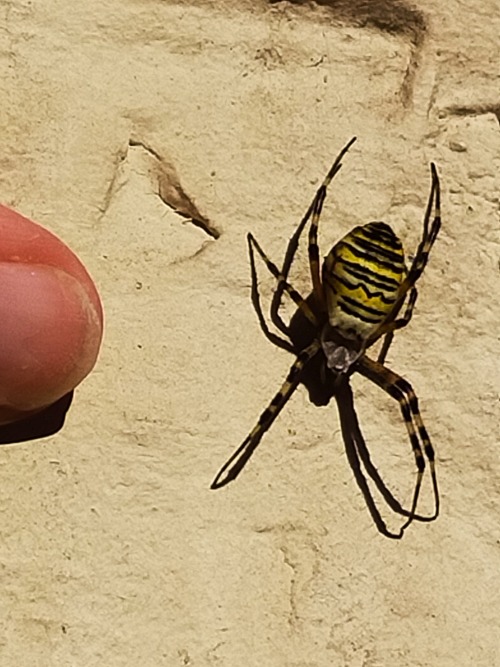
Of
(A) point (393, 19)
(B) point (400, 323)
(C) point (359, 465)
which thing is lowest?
(C) point (359, 465)

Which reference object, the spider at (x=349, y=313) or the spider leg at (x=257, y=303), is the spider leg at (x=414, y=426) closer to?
the spider at (x=349, y=313)

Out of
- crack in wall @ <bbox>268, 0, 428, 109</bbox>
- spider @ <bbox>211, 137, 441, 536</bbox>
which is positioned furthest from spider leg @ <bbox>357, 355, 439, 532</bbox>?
crack in wall @ <bbox>268, 0, 428, 109</bbox>

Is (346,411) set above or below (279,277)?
below

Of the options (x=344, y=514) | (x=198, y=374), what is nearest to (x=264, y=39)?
(x=198, y=374)

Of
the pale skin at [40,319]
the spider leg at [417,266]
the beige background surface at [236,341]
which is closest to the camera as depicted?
the pale skin at [40,319]

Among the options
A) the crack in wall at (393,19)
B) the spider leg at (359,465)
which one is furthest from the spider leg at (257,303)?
the crack in wall at (393,19)

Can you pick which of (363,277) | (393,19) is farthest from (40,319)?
(393,19)

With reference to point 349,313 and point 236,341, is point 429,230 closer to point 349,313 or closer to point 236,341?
point 349,313
